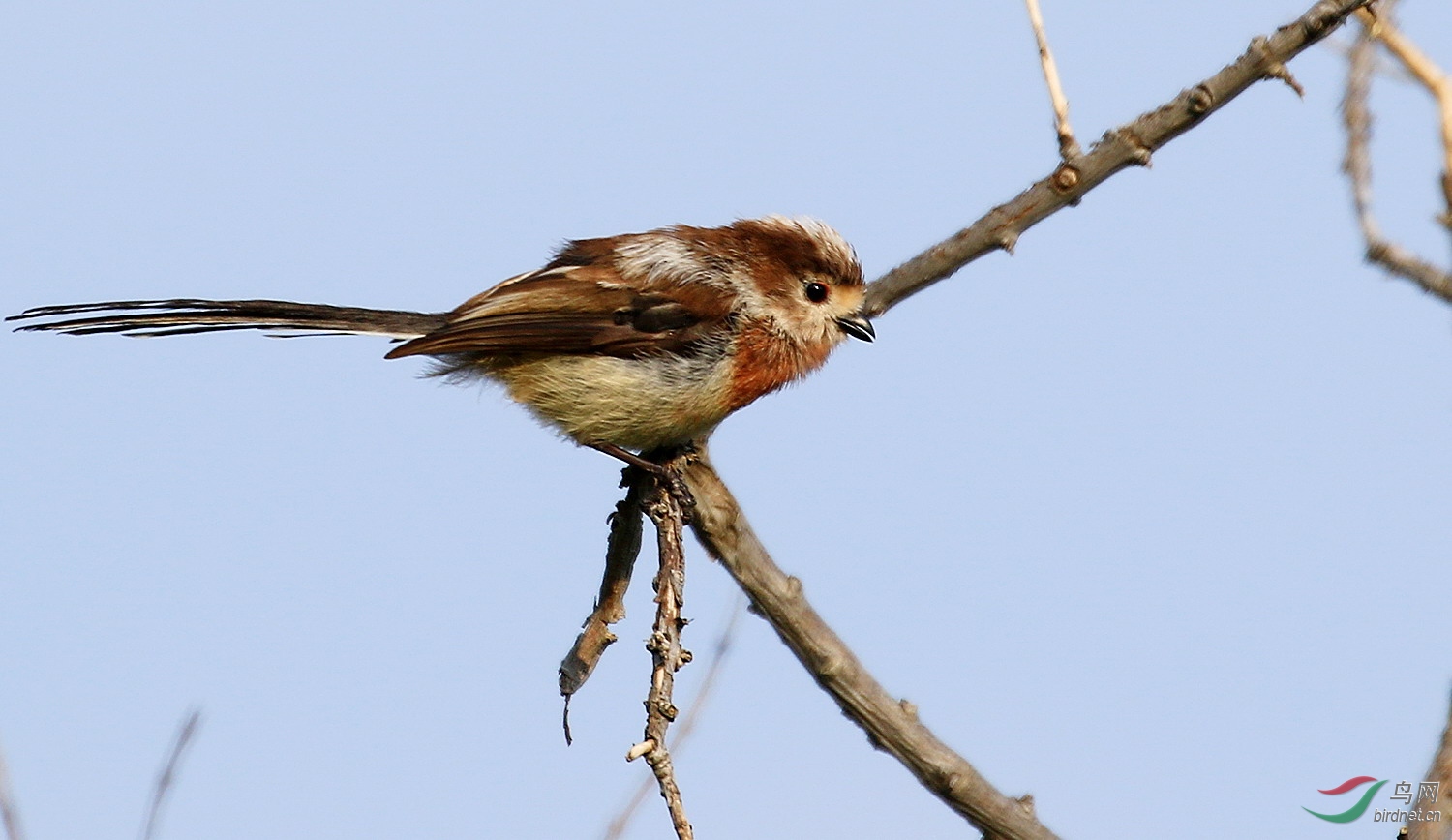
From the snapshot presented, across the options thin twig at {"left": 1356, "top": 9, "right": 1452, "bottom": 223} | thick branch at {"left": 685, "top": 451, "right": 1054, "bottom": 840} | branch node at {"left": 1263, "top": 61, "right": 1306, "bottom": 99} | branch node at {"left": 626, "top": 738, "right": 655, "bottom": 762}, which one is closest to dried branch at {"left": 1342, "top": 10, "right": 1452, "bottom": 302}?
thin twig at {"left": 1356, "top": 9, "right": 1452, "bottom": 223}

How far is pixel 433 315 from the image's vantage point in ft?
17.7

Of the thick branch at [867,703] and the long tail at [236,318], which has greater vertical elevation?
the long tail at [236,318]

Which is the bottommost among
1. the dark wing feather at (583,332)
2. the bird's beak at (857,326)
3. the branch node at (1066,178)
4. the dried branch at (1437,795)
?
the dried branch at (1437,795)

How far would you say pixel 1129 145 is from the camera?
3.66 m

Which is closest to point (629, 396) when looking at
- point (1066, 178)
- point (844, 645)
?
point (844, 645)

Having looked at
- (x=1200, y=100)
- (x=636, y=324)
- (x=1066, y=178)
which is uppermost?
(x=636, y=324)

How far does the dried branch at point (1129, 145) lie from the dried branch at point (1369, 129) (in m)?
1.10

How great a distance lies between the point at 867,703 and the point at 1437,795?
4.63 feet

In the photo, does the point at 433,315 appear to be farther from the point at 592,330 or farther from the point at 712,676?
the point at 712,676

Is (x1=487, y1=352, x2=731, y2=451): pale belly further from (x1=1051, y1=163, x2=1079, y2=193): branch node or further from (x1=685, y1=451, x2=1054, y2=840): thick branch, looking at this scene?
(x1=1051, y1=163, x2=1079, y2=193): branch node

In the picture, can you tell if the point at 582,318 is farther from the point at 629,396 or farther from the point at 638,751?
the point at 638,751

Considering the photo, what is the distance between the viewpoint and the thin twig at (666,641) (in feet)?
10.4

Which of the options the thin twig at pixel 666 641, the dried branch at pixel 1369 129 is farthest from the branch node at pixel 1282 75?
the thin twig at pixel 666 641

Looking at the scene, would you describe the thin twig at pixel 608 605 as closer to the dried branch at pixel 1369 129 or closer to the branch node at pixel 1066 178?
the branch node at pixel 1066 178
